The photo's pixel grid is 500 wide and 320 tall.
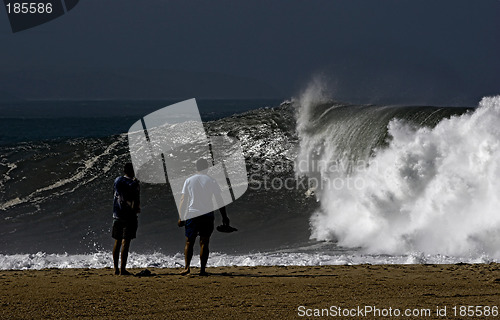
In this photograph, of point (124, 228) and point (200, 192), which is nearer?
point (200, 192)

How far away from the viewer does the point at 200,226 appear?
7.95 metres

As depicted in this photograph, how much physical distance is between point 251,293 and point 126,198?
213cm

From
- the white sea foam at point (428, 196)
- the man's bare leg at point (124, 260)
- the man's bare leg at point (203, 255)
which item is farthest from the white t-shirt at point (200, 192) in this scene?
the white sea foam at point (428, 196)

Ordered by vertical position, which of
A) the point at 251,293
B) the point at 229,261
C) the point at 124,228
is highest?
the point at 124,228


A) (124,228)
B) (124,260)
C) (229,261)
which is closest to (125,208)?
(124,228)

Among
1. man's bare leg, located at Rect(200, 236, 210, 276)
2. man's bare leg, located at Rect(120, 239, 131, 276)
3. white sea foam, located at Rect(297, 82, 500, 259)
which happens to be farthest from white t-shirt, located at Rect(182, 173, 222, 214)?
white sea foam, located at Rect(297, 82, 500, 259)

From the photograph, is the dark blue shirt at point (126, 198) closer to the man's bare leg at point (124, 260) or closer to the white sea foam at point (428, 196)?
the man's bare leg at point (124, 260)

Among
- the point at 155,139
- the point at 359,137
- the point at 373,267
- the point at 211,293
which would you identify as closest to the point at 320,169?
the point at 359,137

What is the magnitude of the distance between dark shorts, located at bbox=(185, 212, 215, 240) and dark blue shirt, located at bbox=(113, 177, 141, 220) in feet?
2.25

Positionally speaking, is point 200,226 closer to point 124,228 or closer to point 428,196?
point 124,228

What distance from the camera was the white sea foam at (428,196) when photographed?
36.9ft

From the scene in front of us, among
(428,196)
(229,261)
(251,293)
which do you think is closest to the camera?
(251,293)

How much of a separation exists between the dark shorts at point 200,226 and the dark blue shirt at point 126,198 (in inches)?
26.9

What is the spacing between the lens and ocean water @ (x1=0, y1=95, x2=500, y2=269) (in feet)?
36.4
